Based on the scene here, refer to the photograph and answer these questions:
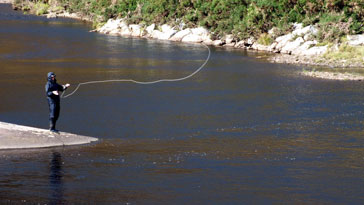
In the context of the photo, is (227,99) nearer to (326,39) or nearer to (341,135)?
(341,135)

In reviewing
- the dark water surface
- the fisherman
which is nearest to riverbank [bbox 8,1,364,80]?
the dark water surface

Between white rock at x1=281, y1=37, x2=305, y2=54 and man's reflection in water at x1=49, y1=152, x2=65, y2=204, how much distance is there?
27100mm

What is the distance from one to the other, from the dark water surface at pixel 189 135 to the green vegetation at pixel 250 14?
7228 millimetres

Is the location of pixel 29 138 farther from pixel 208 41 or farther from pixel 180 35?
pixel 180 35

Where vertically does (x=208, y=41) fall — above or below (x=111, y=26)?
above

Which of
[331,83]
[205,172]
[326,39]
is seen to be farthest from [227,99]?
[326,39]

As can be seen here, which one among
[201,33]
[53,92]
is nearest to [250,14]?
[201,33]

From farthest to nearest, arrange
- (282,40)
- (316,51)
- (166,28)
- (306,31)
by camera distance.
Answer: (166,28), (282,40), (306,31), (316,51)

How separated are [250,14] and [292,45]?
6497 mm

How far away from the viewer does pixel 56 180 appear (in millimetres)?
17188

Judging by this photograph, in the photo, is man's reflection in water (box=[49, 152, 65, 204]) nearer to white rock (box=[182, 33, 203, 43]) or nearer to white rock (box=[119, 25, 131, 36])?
white rock (box=[182, 33, 203, 43])

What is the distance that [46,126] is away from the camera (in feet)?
77.4

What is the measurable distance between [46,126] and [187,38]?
95.8 feet

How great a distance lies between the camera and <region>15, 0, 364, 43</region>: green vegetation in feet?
147
